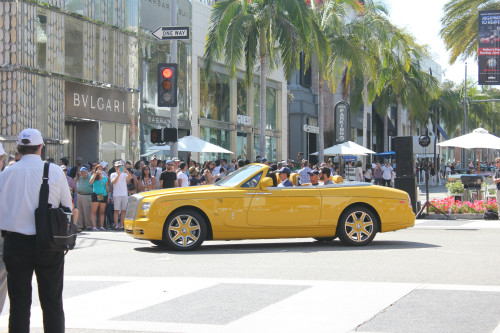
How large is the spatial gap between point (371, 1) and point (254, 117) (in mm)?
8906

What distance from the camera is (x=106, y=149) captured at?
3020 cm

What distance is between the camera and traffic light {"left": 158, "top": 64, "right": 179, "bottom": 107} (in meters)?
19.0

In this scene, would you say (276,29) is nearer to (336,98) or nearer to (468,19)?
(468,19)

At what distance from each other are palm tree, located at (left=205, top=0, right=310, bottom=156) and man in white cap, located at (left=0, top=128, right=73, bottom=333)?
80.3ft

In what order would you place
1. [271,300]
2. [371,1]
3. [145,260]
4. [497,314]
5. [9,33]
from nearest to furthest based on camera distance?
1. [497,314]
2. [271,300]
3. [145,260]
4. [9,33]
5. [371,1]

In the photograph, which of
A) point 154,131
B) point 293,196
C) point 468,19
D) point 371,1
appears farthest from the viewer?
point 371,1

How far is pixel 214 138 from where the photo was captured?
3894 cm

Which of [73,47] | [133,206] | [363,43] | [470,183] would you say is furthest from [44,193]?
[363,43]

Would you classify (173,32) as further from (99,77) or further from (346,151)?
(346,151)

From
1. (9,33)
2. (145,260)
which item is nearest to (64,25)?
(9,33)

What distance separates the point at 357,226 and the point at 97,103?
17609 mm

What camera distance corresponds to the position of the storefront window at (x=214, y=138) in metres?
37.7

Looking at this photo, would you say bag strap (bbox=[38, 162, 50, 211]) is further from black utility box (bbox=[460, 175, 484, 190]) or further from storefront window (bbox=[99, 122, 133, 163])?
storefront window (bbox=[99, 122, 133, 163])

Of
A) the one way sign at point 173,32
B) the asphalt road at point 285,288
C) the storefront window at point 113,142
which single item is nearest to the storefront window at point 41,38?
the storefront window at point 113,142
